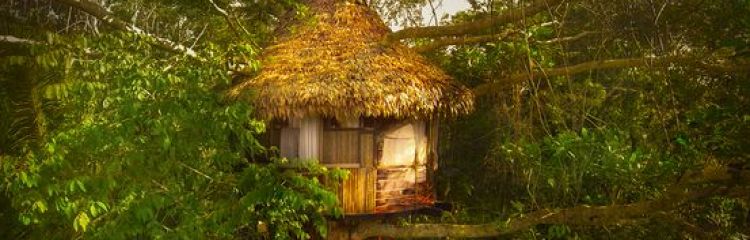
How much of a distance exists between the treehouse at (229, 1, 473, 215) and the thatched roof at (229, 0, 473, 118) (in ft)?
0.05

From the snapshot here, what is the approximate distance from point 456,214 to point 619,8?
4914 mm

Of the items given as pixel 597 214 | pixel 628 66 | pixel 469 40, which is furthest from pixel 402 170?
pixel 628 66

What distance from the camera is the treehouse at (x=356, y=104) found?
7.80 meters

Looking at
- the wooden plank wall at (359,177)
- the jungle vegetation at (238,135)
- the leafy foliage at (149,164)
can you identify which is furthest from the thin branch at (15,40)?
the wooden plank wall at (359,177)

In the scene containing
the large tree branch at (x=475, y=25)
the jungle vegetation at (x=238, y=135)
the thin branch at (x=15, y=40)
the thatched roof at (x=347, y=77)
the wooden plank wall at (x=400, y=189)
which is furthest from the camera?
the wooden plank wall at (x=400, y=189)

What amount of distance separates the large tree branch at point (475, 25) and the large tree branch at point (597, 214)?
7.72ft

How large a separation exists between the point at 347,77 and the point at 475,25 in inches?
70.9

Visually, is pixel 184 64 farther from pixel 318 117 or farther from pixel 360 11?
pixel 360 11

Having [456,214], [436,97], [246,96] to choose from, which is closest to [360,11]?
[436,97]

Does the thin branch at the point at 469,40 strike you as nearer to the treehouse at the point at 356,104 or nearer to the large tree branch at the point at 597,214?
the treehouse at the point at 356,104

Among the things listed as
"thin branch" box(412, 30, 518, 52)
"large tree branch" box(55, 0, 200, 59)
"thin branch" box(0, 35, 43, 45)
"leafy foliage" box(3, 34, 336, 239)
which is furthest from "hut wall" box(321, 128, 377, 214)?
"thin branch" box(0, 35, 43, 45)

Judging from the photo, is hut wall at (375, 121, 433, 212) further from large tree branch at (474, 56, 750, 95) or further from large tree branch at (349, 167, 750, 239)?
large tree branch at (474, 56, 750, 95)

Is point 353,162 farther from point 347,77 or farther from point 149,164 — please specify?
Answer: point 149,164

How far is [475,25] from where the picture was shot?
7.56 metres
